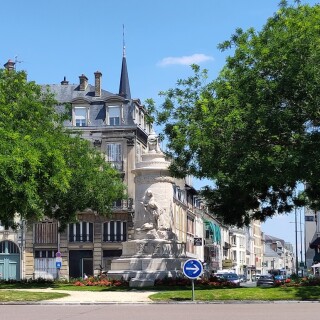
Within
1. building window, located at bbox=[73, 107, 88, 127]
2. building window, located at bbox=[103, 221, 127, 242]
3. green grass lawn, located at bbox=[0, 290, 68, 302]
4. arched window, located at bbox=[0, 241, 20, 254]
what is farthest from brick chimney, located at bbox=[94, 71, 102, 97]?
green grass lawn, located at bbox=[0, 290, 68, 302]

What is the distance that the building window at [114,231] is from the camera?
7274 centimetres

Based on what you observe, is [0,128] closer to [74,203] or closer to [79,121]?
[74,203]

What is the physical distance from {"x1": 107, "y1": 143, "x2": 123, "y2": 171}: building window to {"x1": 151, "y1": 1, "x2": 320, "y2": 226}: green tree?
4014cm

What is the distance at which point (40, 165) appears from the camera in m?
35.3

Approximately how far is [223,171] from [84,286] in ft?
32.8

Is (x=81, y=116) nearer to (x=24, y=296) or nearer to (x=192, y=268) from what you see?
(x=24, y=296)

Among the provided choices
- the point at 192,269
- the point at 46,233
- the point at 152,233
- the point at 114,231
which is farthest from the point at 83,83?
the point at 192,269

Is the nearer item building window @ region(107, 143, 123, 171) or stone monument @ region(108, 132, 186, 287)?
stone monument @ region(108, 132, 186, 287)

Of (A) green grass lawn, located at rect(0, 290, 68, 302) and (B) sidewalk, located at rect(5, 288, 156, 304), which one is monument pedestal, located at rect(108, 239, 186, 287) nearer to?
(B) sidewalk, located at rect(5, 288, 156, 304)

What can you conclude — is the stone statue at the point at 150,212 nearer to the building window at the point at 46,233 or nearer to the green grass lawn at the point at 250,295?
the green grass lawn at the point at 250,295

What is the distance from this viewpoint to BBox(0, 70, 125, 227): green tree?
113 feet

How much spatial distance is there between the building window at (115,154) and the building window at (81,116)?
3.76 m

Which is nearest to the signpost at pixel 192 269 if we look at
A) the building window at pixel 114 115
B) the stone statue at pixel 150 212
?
the stone statue at pixel 150 212

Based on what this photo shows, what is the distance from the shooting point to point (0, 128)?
35.6 meters
